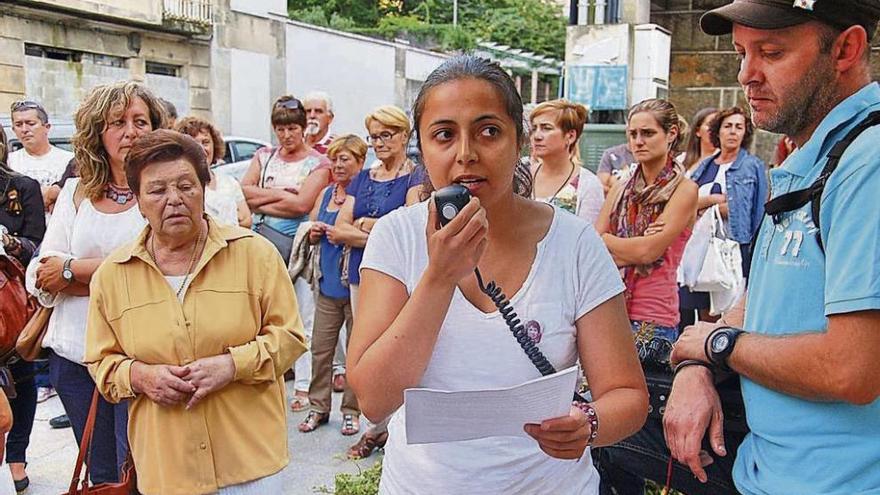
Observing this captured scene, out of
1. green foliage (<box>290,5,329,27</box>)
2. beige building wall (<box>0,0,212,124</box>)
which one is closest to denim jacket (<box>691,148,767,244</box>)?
beige building wall (<box>0,0,212,124</box>)

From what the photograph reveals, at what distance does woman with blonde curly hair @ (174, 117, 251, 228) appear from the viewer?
5.05 metres

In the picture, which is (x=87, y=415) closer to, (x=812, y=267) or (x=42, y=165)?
(x=812, y=267)

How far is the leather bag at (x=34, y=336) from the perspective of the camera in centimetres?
361

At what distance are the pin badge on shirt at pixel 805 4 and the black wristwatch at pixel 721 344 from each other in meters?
0.74

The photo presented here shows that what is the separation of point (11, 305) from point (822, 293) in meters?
3.44

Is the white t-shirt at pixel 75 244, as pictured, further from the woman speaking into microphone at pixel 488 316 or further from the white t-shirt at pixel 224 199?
the woman speaking into microphone at pixel 488 316

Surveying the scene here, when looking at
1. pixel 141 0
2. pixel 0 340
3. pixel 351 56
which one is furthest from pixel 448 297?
pixel 351 56

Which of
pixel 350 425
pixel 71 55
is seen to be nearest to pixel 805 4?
pixel 350 425

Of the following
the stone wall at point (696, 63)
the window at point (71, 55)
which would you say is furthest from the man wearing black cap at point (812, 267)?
the window at point (71, 55)

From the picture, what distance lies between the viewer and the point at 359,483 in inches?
172

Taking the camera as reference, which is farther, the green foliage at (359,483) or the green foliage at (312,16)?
the green foliage at (312,16)

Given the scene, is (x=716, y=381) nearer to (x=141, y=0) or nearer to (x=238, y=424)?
(x=238, y=424)

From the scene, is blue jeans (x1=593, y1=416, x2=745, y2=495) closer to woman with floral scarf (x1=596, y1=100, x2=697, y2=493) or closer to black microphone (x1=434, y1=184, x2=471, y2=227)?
black microphone (x1=434, y1=184, x2=471, y2=227)

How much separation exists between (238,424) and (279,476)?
0.29 meters
